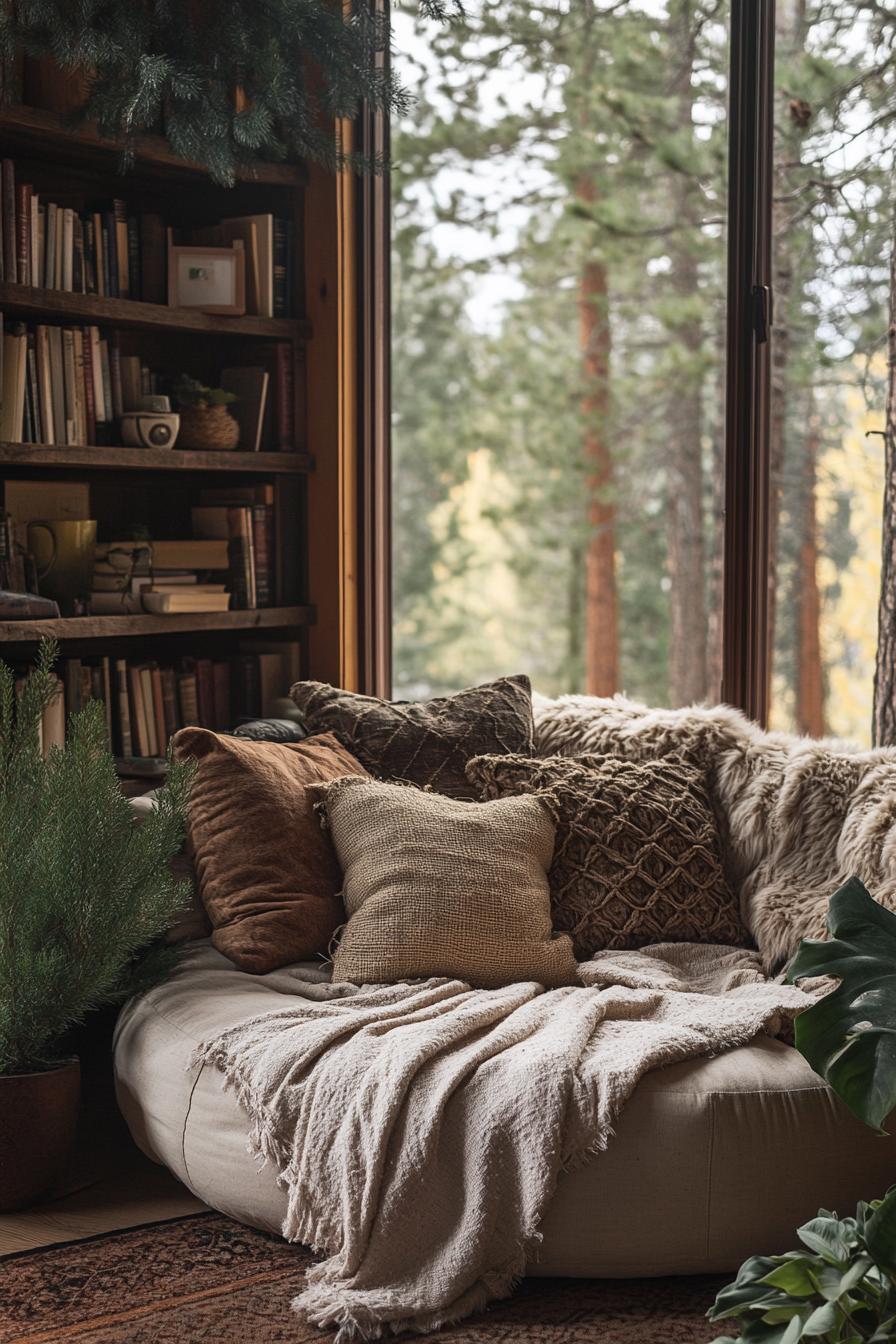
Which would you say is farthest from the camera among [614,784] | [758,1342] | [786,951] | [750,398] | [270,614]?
[270,614]

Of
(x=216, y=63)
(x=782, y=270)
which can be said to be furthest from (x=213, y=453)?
(x=782, y=270)

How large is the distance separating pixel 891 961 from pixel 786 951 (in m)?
0.69

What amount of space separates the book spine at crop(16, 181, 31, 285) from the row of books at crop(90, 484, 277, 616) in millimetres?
662

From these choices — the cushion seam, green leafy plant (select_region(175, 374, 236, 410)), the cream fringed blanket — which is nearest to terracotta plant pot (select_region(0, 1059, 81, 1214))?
the cream fringed blanket

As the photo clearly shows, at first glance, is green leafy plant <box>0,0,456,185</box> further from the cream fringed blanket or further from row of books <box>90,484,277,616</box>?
the cream fringed blanket

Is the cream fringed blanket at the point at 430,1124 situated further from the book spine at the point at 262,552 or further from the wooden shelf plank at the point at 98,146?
the wooden shelf plank at the point at 98,146

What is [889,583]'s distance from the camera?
3076 mm

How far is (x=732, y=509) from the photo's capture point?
3283 millimetres

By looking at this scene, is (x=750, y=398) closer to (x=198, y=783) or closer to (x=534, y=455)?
(x=198, y=783)

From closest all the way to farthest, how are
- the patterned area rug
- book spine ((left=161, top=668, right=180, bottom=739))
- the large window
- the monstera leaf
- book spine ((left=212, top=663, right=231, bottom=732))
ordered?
the monstera leaf, the patterned area rug, book spine ((left=161, top=668, right=180, bottom=739)), book spine ((left=212, top=663, right=231, bottom=732)), the large window

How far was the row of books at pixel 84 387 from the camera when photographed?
3.13 metres

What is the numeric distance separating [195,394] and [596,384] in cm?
492

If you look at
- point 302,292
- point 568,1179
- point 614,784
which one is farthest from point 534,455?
point 568,1179

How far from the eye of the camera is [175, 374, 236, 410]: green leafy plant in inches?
138
